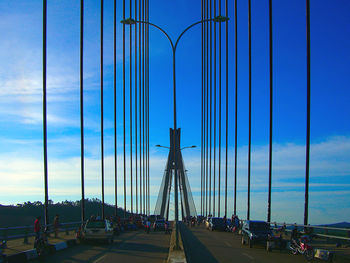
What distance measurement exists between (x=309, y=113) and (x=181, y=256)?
1360 centimetres

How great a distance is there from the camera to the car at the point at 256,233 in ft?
78.7

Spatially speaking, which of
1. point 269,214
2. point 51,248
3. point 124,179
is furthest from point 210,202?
point 51,248

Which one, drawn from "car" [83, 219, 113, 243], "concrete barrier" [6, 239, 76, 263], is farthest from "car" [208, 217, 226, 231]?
"concrete barrier" [6, 239, 76, 263]

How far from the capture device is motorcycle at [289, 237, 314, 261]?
1803 cm

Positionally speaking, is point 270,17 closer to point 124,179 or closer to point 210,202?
point 124,179

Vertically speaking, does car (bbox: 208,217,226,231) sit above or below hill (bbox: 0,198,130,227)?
above

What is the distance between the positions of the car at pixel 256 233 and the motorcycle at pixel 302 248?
A: 2.22 m

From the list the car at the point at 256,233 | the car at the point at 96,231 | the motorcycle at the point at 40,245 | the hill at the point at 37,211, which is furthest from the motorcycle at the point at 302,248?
the hill at the point at 37,211

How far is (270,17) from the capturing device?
33.9 m

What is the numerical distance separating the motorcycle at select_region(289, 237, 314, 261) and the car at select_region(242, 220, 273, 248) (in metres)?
2.22

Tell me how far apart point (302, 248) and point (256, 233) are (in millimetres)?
5432

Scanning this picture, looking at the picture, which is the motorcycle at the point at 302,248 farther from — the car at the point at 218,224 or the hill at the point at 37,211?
the hill at the point at 37,211

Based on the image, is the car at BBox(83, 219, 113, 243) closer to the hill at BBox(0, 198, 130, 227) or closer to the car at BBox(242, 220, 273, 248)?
the car at BBox(242, 220, 273, 248)

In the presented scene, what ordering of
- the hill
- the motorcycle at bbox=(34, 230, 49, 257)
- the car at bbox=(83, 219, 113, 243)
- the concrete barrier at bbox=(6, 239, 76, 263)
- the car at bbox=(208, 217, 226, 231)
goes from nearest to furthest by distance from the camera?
the concrete barrier at bbox=(6, 239, 76, 263) → the motorcycle at bbox=(34, 230, 49, 257) → the car at bbox=(83, 219, 113, 243) → the car at bbox=(208, 217, 226, 231) → the hill
